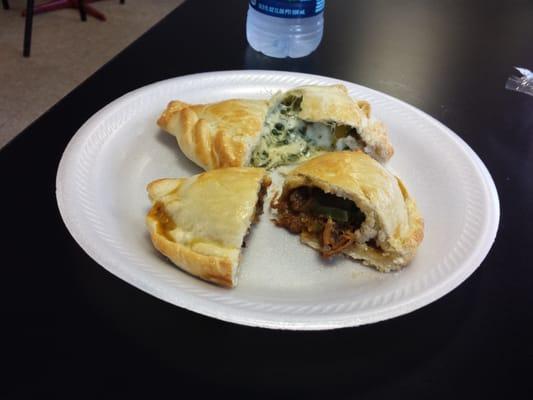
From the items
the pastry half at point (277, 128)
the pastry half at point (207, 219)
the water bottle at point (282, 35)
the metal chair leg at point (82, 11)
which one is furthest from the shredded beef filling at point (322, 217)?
the metal chair leg at point (82, 11)

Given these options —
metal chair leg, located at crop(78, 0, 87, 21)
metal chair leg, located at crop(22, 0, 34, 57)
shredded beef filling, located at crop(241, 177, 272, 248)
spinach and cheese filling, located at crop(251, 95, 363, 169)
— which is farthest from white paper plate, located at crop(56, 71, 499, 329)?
metal chair leg, located at crop(78, 0, 87, 21)

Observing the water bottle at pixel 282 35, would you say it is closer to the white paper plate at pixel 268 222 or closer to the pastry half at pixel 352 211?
the white paper plate at pixel 268 222

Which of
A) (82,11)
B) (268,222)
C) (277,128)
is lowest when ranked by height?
(82,11)

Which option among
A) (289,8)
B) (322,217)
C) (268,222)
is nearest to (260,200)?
(268,222)

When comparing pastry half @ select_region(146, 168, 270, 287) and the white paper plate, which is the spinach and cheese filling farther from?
pastry half @ select_region(146, 168, 270, 287)

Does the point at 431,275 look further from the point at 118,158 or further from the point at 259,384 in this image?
the point at 118,158

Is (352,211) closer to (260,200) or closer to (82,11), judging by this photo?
(260,200)

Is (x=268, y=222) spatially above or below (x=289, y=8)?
below
